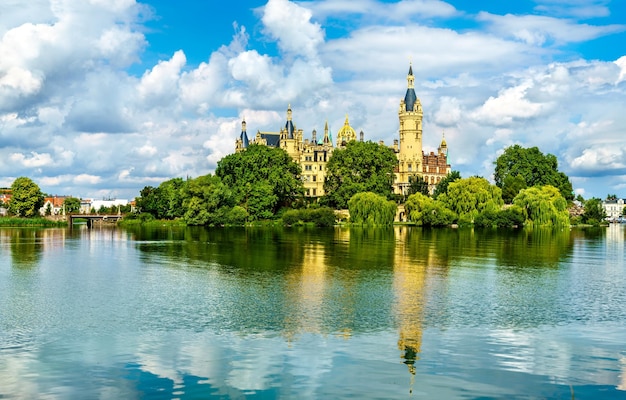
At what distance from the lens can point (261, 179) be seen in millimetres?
114312

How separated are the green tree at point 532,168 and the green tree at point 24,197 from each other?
83238 mm

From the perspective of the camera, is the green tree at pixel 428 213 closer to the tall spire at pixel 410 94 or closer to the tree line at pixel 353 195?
the tree line at pixel 353 195

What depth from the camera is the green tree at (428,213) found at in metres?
97.6

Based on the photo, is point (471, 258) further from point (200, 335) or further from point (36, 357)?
point (36, 357)

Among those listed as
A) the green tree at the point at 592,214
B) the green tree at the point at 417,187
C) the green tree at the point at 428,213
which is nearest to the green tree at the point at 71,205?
the green tree at the point at 417,187

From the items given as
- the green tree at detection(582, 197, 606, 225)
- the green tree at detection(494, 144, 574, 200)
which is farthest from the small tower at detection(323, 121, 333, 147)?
the green tree at detection(582, 197, 606, 225)

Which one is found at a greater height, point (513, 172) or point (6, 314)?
point (513, 172)

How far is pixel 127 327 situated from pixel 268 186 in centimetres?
8982

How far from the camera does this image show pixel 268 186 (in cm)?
Result: 11131

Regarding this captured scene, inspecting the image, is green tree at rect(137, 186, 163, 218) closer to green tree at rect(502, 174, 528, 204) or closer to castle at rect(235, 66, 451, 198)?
castle at rect(235, 66, 451, 198)

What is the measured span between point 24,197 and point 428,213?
231 ft

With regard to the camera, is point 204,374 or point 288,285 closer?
point 204,374

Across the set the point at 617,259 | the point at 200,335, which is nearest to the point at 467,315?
the point at 200,335

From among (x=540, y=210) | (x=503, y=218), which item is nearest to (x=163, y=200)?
(x=503, y=218)
